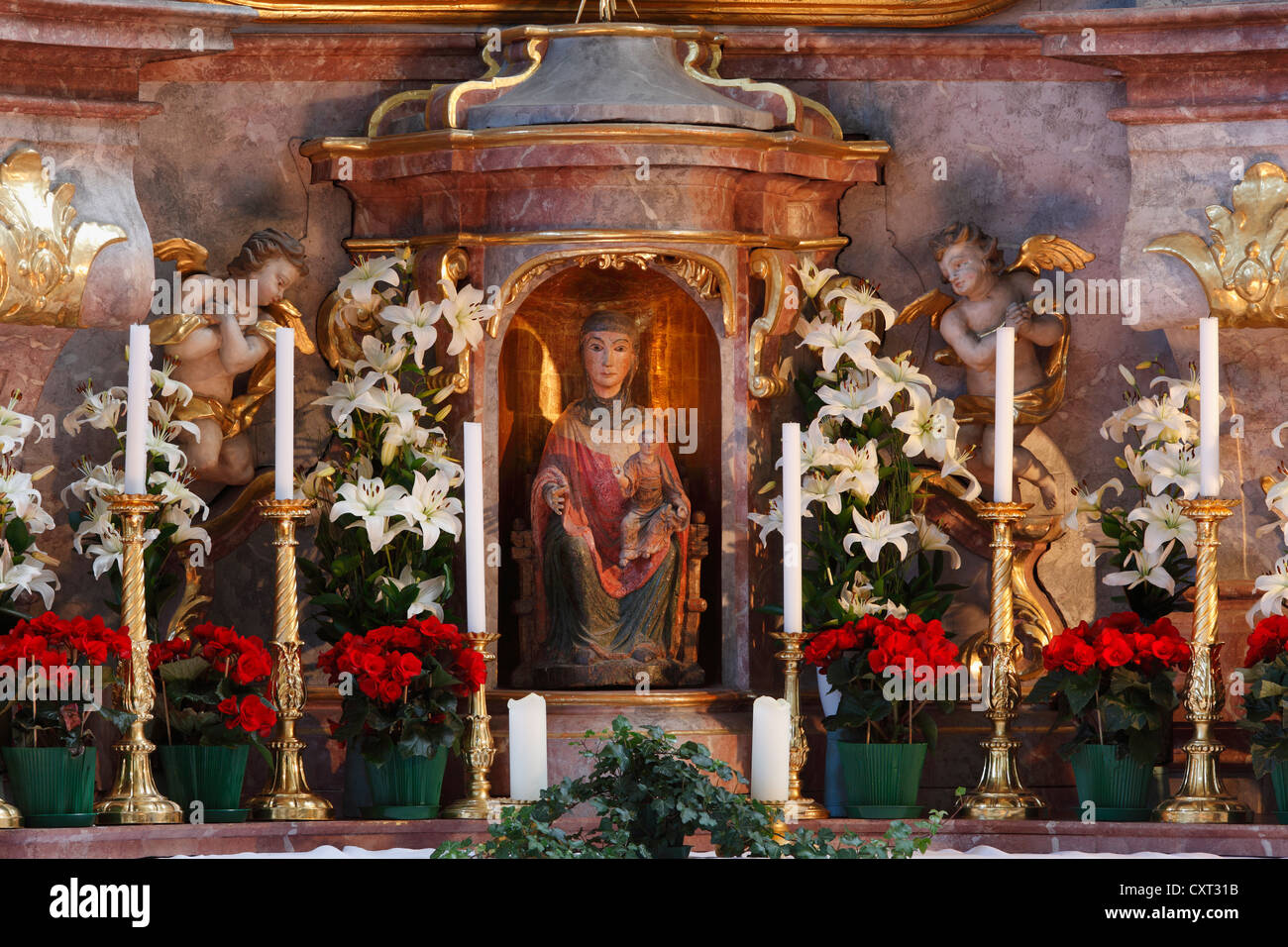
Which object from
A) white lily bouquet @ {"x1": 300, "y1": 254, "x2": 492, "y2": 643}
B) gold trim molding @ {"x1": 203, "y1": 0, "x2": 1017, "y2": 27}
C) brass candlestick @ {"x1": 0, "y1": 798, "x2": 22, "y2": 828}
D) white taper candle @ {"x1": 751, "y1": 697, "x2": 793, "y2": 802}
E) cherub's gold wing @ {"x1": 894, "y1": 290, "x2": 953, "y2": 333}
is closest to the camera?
white taper candle @ {"x1": 751, "y1": 697, "x2": 793, "y2": 802}

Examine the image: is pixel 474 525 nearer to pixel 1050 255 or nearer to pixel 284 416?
pixel 284 416

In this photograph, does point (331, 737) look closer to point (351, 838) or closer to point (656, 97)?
point (351, 838)

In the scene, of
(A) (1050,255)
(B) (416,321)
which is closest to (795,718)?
(B) (416,321)

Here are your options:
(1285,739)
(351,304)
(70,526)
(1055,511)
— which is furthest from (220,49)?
(1285,739)

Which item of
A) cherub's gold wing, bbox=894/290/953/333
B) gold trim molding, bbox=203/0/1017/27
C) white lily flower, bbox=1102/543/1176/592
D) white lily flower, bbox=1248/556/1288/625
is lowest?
white lily flower, bbox=1248/556/1288/625

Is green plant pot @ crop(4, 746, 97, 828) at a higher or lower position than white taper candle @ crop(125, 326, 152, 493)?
lower

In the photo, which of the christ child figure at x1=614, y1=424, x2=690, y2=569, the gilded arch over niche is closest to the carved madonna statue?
the christ child figure at x1=614, y1=424, x2=690, y2=569

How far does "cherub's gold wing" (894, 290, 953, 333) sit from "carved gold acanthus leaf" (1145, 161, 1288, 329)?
739 mm

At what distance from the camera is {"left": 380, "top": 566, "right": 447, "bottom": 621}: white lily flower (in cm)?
707

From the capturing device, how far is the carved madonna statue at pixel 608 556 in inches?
291

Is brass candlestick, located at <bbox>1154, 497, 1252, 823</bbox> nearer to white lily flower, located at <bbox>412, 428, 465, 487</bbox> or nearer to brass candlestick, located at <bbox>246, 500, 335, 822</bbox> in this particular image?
white lily flower, located at <bbox>412, 428, 465, 487</bbox>

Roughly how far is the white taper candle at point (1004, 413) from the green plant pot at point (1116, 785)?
0.78 m

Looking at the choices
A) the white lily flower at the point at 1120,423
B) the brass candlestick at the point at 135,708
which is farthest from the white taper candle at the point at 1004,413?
the brass candlestick at the point at 135,708

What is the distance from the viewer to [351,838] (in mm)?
6688
